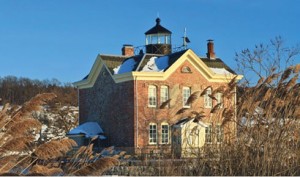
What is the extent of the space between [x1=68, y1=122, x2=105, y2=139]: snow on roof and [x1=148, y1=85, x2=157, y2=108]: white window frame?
464 cm

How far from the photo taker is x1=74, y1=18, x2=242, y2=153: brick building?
33.0 meters

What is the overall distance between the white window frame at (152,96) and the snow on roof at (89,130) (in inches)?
183

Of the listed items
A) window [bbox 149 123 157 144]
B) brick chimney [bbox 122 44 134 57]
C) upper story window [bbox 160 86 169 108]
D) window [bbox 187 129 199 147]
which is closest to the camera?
window [bbox 187 129 199 147]

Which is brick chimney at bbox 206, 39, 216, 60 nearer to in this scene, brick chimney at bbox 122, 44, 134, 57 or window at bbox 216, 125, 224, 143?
brick chimney at bbox 122, 44, 134, 57

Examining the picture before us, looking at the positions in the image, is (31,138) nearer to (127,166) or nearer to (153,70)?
(127,166)

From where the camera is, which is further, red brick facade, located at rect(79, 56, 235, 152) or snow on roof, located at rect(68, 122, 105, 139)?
snow on roof, located at rect(68, 122, 105, 139)

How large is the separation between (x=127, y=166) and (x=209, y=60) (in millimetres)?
29580

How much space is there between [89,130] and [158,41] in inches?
338

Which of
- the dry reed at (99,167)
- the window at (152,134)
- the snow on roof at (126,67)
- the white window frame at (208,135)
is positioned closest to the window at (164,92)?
the window at (152,134)

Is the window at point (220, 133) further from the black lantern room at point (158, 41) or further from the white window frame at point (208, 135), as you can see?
the black lantern room at point (158, 41)

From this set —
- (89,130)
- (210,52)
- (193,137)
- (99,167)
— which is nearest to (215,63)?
(210,52)

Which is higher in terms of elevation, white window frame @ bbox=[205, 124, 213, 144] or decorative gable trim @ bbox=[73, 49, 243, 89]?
decorative gable trim @ bbox=[73, 49, 243, 89]

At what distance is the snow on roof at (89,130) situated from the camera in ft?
116

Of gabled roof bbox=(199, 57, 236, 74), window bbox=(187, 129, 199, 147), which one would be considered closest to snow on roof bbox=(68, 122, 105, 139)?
gabled roof bbox=(199, 57, 236, 74)
